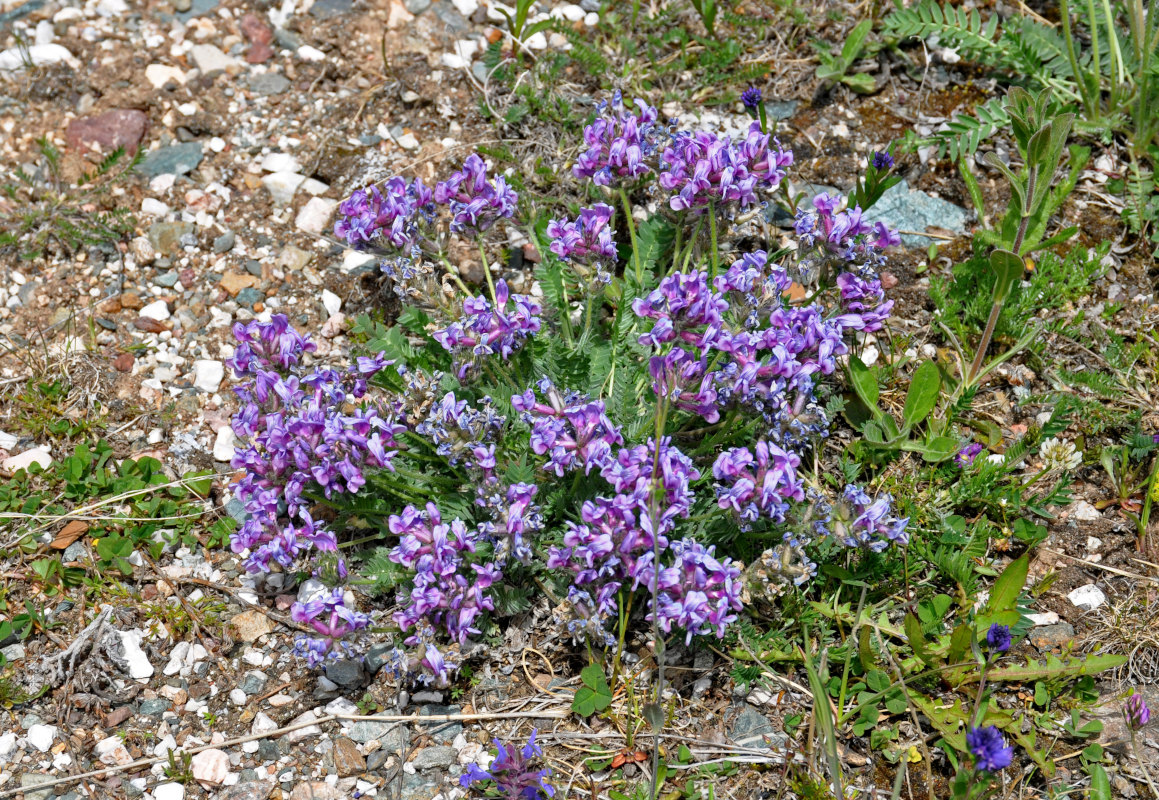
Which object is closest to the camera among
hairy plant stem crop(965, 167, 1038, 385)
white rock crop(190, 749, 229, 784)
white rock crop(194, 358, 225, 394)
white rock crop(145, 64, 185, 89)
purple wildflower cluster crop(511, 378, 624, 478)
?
purple wildflower cluster crop(511, 378, 624, 478)

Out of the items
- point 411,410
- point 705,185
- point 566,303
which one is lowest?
point 411,410

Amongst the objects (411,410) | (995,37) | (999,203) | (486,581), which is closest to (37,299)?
(411,410)

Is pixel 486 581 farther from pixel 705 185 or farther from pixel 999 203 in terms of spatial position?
pixel 999 203

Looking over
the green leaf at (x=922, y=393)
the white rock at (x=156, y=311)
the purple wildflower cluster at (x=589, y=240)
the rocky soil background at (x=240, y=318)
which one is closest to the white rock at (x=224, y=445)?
the rocky soil background at (x=240, y=318)

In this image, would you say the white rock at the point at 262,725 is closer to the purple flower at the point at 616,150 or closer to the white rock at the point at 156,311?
the white rock at the point at 156,311

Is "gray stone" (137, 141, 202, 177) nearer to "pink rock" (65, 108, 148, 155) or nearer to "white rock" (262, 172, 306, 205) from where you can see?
"pink rock" (65, 108, 148, 155)

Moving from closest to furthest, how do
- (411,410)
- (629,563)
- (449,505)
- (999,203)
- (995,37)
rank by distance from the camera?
(629,563) → (449,505) → (411,410) → (999,203) → (995,37)

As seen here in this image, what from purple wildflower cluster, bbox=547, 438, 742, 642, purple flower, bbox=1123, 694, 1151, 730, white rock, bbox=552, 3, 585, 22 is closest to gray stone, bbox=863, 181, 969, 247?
white rock, bbox=552, 3, 585, 22
